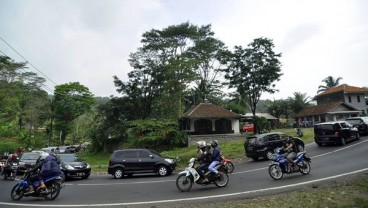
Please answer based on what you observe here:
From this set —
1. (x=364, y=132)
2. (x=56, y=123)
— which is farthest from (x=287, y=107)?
(x=56, y=123)

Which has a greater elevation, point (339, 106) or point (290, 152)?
point (339, 106)

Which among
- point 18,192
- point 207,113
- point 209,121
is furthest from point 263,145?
point 209,121

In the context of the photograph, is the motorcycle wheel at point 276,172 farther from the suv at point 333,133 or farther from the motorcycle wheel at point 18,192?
the suv at point 333,133

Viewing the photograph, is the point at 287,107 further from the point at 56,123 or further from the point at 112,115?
the point at 56,123

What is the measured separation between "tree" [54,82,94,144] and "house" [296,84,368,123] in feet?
137

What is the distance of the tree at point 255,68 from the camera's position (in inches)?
1491

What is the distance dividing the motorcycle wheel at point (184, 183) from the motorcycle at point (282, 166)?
132 inches

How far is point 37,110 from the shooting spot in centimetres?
5188

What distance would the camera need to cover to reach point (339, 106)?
173ft

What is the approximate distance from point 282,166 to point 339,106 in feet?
151

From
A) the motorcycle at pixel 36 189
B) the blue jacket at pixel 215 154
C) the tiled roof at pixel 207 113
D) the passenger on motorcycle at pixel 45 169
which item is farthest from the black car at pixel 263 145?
the tiled roof at pixel 207 113

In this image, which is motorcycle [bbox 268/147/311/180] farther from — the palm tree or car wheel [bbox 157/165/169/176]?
the palm tree

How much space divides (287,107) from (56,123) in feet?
148

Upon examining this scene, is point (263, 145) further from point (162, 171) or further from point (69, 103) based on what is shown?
point (69, 103)
